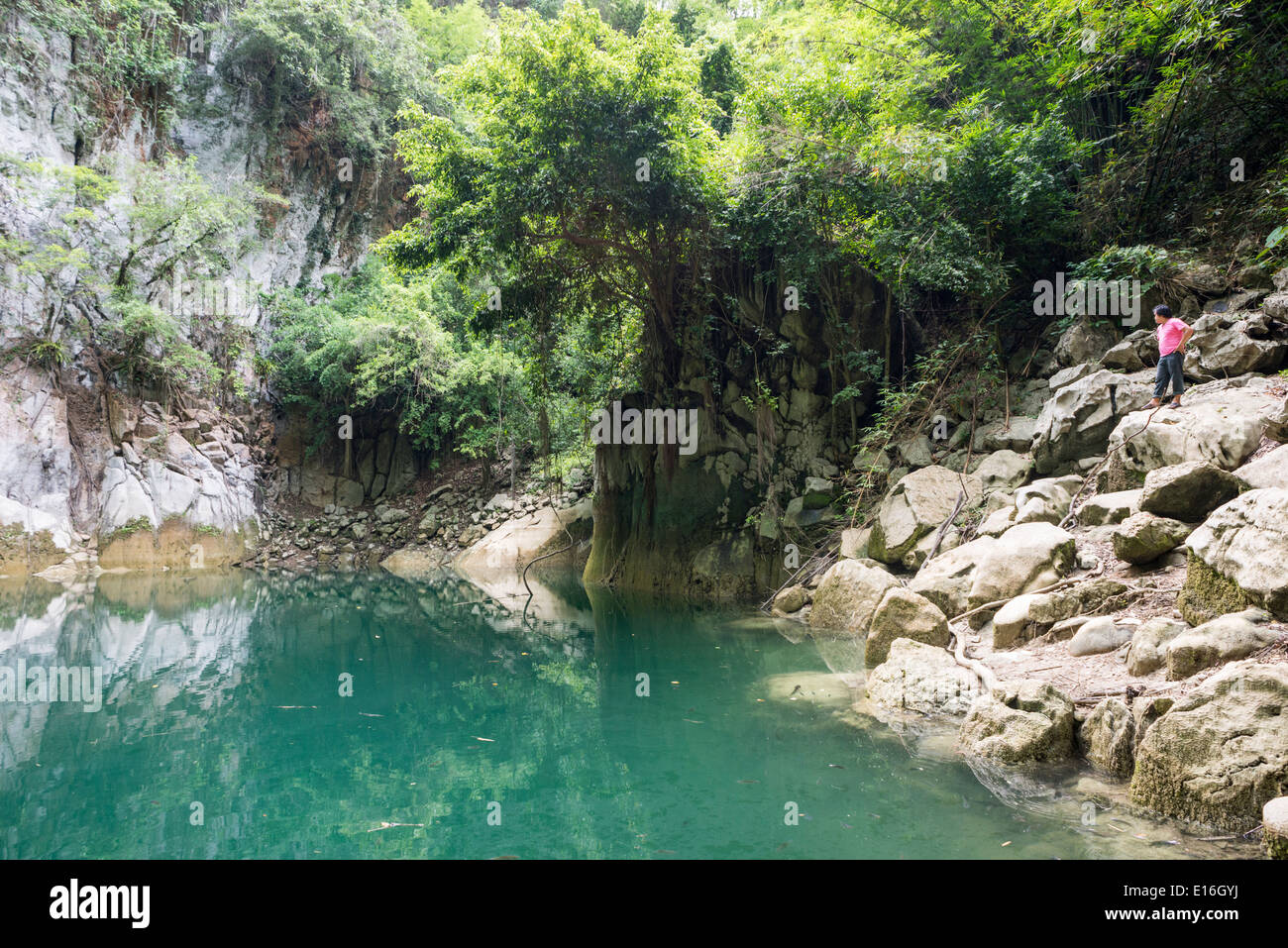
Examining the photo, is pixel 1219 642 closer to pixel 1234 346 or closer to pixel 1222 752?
pixel 1222 752

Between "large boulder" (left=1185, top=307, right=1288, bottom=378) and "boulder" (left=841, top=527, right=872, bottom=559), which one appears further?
"boulder" (left=841, top=527, right=872, bottom=559)

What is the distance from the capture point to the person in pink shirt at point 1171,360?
683 centimetres

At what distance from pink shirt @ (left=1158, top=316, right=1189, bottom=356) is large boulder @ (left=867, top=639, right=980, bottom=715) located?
3.98 meters

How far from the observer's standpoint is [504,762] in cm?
473

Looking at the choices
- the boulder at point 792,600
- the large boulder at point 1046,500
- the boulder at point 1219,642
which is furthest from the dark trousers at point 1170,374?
the boulder at point 792,600

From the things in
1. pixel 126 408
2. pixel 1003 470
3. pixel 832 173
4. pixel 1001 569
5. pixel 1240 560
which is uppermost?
pixel 832 173

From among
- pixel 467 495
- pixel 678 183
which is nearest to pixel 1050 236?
pixel 678 183

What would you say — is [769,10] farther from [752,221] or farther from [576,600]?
[576,600]

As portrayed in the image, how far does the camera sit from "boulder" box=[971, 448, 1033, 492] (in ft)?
28.2

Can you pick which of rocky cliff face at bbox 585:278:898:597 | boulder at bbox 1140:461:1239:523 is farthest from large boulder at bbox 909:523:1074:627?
rocky cliff face at bbox 585:278:898:597

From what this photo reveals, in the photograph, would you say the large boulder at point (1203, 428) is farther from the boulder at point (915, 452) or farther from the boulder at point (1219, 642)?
the boulder at point (915, 452)

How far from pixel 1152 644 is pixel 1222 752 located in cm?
134

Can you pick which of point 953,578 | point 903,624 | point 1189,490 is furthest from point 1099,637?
point 953,578

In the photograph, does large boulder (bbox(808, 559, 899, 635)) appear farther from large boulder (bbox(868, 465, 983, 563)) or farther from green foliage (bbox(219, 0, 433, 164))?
green foliage (bbox(219, 0, 433, 164))
